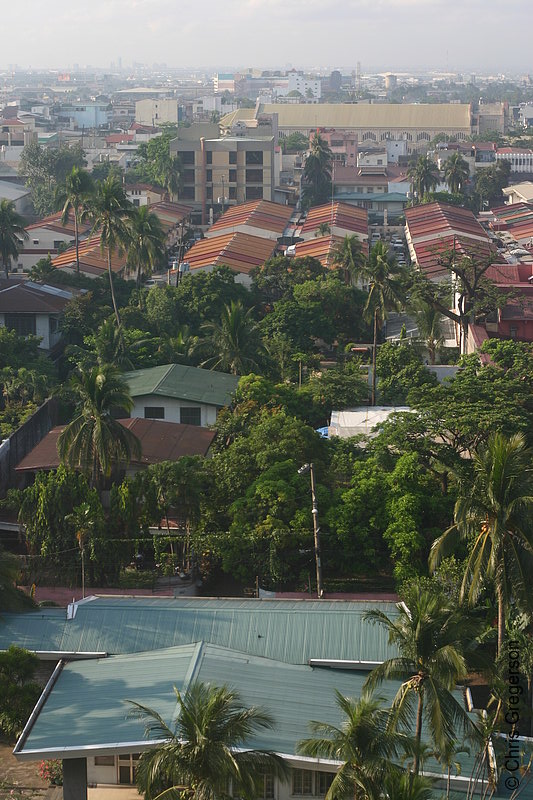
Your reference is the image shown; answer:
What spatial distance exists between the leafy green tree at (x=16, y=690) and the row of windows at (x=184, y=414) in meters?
15.0

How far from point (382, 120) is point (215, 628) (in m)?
140

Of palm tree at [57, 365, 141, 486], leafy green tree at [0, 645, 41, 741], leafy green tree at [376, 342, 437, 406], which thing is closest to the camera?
leafy green tree at [0, 645, 41, 741]

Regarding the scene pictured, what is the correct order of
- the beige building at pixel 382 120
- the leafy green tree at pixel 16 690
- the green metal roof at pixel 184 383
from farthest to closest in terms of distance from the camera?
1. the beige building at pixel 382 120
2. the green metal roof at pixel 184 383
3. the leafy green tree at pixel 16 690

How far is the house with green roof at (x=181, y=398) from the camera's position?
34.9 meters

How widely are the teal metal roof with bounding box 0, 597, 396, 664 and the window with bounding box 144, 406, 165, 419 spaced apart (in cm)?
1303

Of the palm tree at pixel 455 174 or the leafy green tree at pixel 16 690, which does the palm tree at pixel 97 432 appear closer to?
the leafy green tree at pixel 16 690

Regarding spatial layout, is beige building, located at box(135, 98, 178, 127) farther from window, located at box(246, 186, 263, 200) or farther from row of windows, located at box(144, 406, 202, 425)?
row of windows, located at box(144, 406, 202, 425)

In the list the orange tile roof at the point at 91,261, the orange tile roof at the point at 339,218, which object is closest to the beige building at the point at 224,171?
the orange tile roof at the point at 339,218

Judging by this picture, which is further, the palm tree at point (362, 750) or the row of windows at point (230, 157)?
the row of windows at point (230, 157)

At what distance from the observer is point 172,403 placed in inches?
1384

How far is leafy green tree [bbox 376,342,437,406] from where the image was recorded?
1430 inches

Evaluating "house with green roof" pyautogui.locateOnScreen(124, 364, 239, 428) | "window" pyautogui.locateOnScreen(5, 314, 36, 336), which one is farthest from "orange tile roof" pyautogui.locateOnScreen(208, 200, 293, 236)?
"house with green roof" pyautogui.locateOnScreen(124, 364, 239, 428)

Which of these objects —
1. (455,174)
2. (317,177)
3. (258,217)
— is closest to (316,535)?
(258,217)

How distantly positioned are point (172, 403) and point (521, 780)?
64.5 feet
